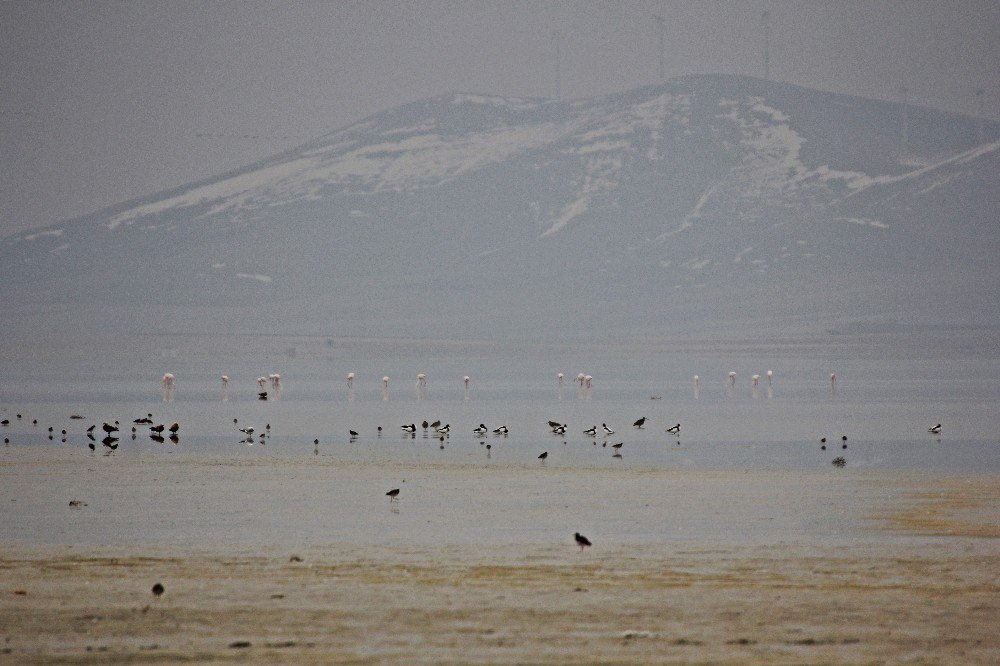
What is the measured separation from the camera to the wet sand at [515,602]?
15.2 metres

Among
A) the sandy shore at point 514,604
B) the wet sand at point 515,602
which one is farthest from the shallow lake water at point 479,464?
the sandy shore at point 514,604

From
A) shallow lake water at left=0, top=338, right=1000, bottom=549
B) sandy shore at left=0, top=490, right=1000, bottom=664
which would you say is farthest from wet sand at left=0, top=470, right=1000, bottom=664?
shallow lake water at left=0, top=338, right=1000, bottom=549

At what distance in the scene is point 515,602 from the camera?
17.6m

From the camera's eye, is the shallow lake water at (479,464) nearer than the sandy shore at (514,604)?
No

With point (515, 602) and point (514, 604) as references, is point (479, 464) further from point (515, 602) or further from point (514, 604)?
point (514, 604)

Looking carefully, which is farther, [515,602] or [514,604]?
[515,602]

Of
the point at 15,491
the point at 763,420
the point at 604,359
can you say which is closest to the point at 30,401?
the point at 763,420

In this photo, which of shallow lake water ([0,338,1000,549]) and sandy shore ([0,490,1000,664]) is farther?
shallow lake water ([0,338,1000,549])

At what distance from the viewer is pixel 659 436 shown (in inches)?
1812

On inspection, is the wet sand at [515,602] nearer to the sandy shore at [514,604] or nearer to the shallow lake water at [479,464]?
the sandy shore at [514,604]

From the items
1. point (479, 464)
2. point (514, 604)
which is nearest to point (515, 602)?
point (514, 604)

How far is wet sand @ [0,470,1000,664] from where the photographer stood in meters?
15.2

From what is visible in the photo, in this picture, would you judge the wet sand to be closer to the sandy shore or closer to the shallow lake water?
the sandy shore

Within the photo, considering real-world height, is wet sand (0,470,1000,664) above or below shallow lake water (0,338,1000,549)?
below
